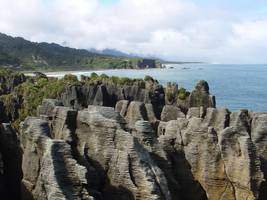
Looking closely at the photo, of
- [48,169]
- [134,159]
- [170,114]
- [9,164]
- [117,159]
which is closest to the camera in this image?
[48,169]

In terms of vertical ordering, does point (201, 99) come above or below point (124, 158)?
below

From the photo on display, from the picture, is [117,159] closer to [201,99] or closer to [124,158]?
[124,158]

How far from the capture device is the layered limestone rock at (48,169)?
59.5 ft

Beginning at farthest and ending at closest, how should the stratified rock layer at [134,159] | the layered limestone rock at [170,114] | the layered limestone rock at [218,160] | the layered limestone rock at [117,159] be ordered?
1. the layered limestone rock at [170,114]
2. the layered limestone rock at [218,160]
3. the layered limestone rock at [117,159]
4. the stratified rock layer at [134,159]

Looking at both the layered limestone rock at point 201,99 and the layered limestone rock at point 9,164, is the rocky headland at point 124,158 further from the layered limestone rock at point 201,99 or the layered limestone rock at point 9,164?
the layered limestone rock at point 201,99

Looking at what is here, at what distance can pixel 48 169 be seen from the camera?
18.7 metres

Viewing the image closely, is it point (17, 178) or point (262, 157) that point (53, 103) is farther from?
point (262, 157)

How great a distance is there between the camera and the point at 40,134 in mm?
20484

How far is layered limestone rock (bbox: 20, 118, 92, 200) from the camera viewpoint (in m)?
18.1

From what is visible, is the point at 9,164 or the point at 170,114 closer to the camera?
the point at 9,164

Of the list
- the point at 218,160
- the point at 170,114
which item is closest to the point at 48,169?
the point at 218,160

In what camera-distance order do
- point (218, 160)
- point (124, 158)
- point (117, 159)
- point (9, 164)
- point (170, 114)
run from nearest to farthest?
point (124, 158), point (117, 159), point (218, 160), point (9, 164), point (170, 114)

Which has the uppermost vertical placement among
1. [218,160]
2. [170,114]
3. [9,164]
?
[170,114]

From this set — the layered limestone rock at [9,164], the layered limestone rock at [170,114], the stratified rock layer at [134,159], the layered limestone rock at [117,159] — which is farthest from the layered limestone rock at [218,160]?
the layered limestone rock at [170,114]
